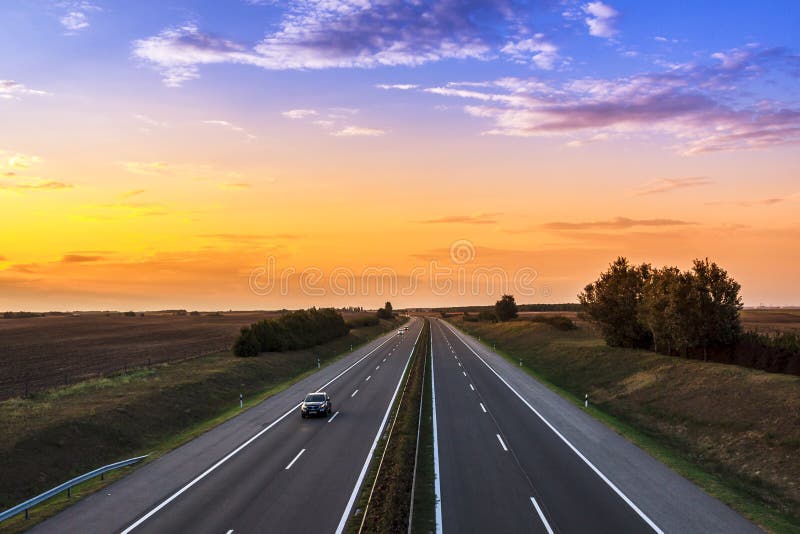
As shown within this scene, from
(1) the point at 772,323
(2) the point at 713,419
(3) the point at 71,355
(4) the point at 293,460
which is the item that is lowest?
(3) the point at 71,355

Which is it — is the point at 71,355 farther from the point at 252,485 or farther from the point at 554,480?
the point at 554,480

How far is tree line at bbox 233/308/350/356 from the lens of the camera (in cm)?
5878

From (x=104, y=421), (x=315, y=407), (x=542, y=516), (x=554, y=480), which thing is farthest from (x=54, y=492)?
(x=554, y=480)

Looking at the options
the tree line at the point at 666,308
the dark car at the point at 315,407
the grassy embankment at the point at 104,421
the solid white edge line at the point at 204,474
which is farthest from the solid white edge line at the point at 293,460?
the tree line at the point at 666,308

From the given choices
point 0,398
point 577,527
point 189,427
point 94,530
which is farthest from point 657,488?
point 0,398

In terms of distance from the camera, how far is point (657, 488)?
17859mm

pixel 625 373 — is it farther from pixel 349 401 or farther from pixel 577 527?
pixel 577 527

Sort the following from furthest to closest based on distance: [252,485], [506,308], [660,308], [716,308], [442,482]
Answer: [506,308] → [660,308] → [716,308] → [442,482] → [252,485]

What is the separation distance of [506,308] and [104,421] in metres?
123

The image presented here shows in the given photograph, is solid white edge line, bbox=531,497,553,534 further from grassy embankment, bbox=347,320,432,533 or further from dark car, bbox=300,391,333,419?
dark car, bbox=300,391,333,419

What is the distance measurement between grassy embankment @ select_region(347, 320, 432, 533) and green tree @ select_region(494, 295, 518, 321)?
11446cm

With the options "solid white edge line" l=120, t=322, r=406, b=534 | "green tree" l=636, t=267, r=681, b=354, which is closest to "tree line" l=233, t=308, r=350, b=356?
"solid white edge line" l=120, t=322, r=406, b=534

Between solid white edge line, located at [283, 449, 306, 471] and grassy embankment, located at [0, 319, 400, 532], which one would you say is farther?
grassy embankment, located at [0, 319, 400, 532]

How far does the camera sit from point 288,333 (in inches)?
2776
